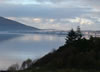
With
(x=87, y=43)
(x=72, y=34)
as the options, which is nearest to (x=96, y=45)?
(x=87, y=43)

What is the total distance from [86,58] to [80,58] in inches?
29.7

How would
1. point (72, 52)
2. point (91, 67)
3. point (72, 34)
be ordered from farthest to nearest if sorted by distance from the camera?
point (72, 34) < point (72, 52) < point (91, 67)

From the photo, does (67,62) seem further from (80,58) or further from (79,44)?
(79,44)

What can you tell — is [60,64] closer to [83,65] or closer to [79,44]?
[83,65]

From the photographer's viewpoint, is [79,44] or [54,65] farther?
[79,44]

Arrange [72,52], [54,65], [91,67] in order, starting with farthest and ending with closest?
1. [72,52]
2. [54,65]
3. [91,67]

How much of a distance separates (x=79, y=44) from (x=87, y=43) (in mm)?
894

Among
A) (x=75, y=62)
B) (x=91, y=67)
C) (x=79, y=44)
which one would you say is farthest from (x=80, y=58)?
(x=79, y=44)

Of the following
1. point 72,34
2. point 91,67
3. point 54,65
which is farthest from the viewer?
point 72,34

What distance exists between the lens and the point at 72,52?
81.4ft

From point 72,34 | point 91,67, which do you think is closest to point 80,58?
point 91,67

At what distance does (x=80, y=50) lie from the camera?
25.1 meters

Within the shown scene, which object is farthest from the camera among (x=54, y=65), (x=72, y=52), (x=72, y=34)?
(x=72, y=34)

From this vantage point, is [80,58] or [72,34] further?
[72,34]
